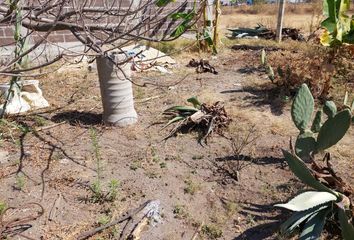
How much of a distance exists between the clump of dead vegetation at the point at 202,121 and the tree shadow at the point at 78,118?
910 millimetres

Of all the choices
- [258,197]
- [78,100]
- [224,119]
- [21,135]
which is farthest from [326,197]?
[78,100]

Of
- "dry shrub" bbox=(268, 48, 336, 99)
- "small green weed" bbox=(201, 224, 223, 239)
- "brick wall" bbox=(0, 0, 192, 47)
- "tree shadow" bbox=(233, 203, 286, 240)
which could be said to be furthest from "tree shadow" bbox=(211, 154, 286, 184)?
"brick wall" bbox=(0, 0, 192, 47)

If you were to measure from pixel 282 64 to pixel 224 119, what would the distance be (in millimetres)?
2649

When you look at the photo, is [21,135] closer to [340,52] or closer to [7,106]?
[7,106]

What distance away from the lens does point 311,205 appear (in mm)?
2100

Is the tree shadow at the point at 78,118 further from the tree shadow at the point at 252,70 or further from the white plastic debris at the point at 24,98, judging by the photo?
the tree shadow at the point at 252,70

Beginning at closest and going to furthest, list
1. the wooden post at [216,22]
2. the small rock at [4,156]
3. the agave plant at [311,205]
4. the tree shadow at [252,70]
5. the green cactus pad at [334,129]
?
the agave plant at [311,205]
the green cactus pad at [334,129]
the small rock at [4,156]
the tree shadow at [252,70]
the wooden post at [216,22]

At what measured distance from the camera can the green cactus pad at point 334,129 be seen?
89.9 inches

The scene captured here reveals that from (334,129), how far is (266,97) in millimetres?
2620

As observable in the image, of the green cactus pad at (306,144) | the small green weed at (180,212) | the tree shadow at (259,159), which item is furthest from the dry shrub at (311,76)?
the small green weed at (180,212)

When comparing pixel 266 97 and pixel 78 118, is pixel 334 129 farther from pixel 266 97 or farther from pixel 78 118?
pixel 78 118

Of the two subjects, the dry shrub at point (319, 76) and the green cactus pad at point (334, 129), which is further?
the dry shrub at point (319, 76)

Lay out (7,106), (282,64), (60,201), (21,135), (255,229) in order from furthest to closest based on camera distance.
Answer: (282,64)
(7,106)
(21,135)
(60,201)
(255,229)

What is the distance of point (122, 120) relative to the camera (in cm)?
413
